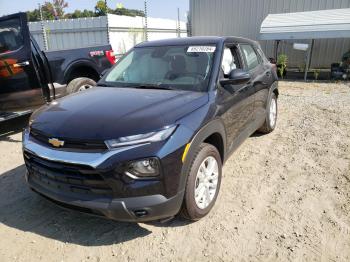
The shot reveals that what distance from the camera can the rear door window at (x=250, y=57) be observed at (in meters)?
4.32

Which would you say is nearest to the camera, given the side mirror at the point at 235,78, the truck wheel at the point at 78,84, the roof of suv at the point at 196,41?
the side mirror at the point at 235,78

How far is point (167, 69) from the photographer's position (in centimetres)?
363

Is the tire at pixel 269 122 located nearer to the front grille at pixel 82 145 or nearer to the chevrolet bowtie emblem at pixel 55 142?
the front grille at pixel 82 145

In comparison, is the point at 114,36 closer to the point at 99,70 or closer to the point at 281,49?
the point at 99,70

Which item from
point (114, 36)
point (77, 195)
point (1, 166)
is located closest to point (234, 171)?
point (77, 195)

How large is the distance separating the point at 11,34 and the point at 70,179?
409 cm

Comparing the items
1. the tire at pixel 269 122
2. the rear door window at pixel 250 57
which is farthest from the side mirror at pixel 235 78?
the tire at pixel 269 122

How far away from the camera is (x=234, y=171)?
162 inches

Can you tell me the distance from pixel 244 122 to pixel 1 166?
3396 mm

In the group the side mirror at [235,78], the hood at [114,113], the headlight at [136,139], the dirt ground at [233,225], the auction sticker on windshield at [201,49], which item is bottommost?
the dirt ground at [233,225]

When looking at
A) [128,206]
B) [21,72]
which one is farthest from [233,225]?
[21,72]

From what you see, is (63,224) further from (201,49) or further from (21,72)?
(21,72)

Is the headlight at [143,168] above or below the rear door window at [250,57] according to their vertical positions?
below

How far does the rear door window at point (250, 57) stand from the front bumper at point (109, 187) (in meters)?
2.35
